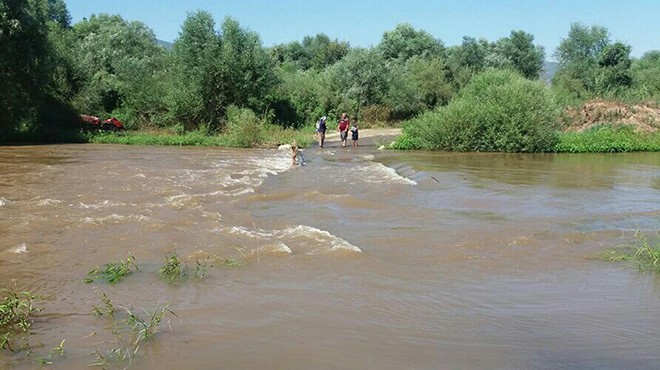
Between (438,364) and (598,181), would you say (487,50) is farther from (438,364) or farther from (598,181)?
(438,364)

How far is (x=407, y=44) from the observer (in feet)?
229

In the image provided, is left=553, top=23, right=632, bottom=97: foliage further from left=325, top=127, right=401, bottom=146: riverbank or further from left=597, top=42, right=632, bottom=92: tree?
left=325, top=127, right=401, bottom=146: riverbank

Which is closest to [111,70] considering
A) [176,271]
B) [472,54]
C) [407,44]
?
[407,44]

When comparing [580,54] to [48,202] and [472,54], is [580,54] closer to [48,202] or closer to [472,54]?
[472,54]

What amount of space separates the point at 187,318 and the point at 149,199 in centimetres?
880

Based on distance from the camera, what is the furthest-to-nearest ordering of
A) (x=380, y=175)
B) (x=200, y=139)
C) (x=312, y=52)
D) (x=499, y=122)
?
(x=312, y=52)
(x=200, y=139)
(x=499, y=122)
(x=380, y=175)

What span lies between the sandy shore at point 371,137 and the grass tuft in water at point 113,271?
83.4 feet

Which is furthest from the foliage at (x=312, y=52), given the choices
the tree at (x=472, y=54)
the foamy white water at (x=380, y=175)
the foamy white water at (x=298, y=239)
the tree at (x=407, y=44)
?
the foamy white water at (x=298, y=239)

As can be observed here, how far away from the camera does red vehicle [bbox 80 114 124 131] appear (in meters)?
37.9

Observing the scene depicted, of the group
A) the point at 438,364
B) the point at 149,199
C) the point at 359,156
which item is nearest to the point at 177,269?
the point at 438,364

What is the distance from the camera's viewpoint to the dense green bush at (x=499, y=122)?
2930cm

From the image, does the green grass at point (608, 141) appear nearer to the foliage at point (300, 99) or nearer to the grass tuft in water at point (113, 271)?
the foliage at point (300, 99)

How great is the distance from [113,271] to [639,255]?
7.77m

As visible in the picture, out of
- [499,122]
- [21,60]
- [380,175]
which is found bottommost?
[380,175]
